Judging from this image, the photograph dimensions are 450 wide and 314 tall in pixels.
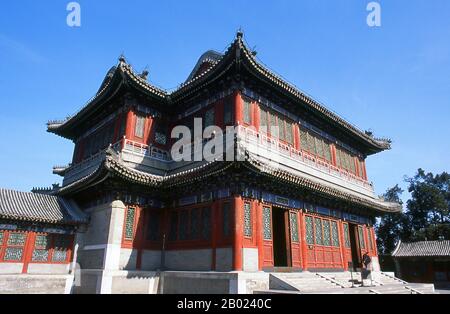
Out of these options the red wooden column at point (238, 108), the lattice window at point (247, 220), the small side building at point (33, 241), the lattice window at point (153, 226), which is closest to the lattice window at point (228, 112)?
the red wooden column at point (238, 108)

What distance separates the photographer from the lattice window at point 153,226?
15.6 metres

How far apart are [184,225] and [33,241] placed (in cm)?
680

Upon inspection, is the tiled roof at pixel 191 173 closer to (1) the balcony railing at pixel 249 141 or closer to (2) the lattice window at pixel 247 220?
(2) the lattice window at pixel 247 220

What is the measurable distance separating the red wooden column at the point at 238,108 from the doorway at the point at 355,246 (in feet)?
34.8

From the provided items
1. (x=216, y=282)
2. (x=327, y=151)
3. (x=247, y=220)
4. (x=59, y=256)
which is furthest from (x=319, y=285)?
(x=59, y=256)

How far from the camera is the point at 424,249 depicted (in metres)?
31.9

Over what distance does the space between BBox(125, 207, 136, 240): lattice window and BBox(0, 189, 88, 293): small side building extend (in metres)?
2.64

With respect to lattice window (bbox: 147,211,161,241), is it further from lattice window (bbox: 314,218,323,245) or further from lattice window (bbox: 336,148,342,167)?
lattice window (bbox: 336,148,342,167)

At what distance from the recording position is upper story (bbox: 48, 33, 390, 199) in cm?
1547

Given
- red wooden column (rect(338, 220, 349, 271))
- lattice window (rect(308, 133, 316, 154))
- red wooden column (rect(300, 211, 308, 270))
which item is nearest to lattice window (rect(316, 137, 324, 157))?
lattice window (rect(308, 133, 316, 154))

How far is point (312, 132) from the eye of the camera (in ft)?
64.7
